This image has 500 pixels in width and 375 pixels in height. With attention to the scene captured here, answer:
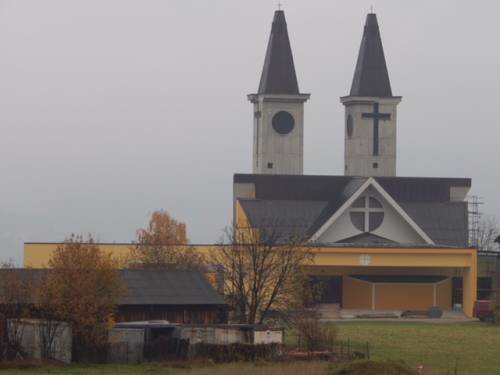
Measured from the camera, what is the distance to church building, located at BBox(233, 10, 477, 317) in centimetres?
7944

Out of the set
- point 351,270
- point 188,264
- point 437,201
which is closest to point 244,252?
point 188,264

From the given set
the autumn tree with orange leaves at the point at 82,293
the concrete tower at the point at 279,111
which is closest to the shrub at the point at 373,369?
the autumn tree with orange leaves at the point at 82,293

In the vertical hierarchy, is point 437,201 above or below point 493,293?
above

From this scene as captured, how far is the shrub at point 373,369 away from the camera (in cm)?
3472

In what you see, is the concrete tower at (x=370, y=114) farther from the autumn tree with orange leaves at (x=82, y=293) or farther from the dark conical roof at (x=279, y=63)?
the autumn tree with orange leaves at (x=82, y=293)

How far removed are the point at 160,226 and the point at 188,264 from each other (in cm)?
2823

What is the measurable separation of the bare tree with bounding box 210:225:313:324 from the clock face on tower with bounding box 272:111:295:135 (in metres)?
37.1

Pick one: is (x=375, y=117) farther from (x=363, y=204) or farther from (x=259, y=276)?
(x=259, y=276)

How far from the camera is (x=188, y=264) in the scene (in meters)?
67.1

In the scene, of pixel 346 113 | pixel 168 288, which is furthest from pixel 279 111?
pixel 168 288

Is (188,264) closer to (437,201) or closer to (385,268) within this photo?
(385,268)

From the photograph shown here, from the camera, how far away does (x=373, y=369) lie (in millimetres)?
34750

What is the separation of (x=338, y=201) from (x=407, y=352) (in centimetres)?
3643

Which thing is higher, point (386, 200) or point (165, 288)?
point (386, 200)
